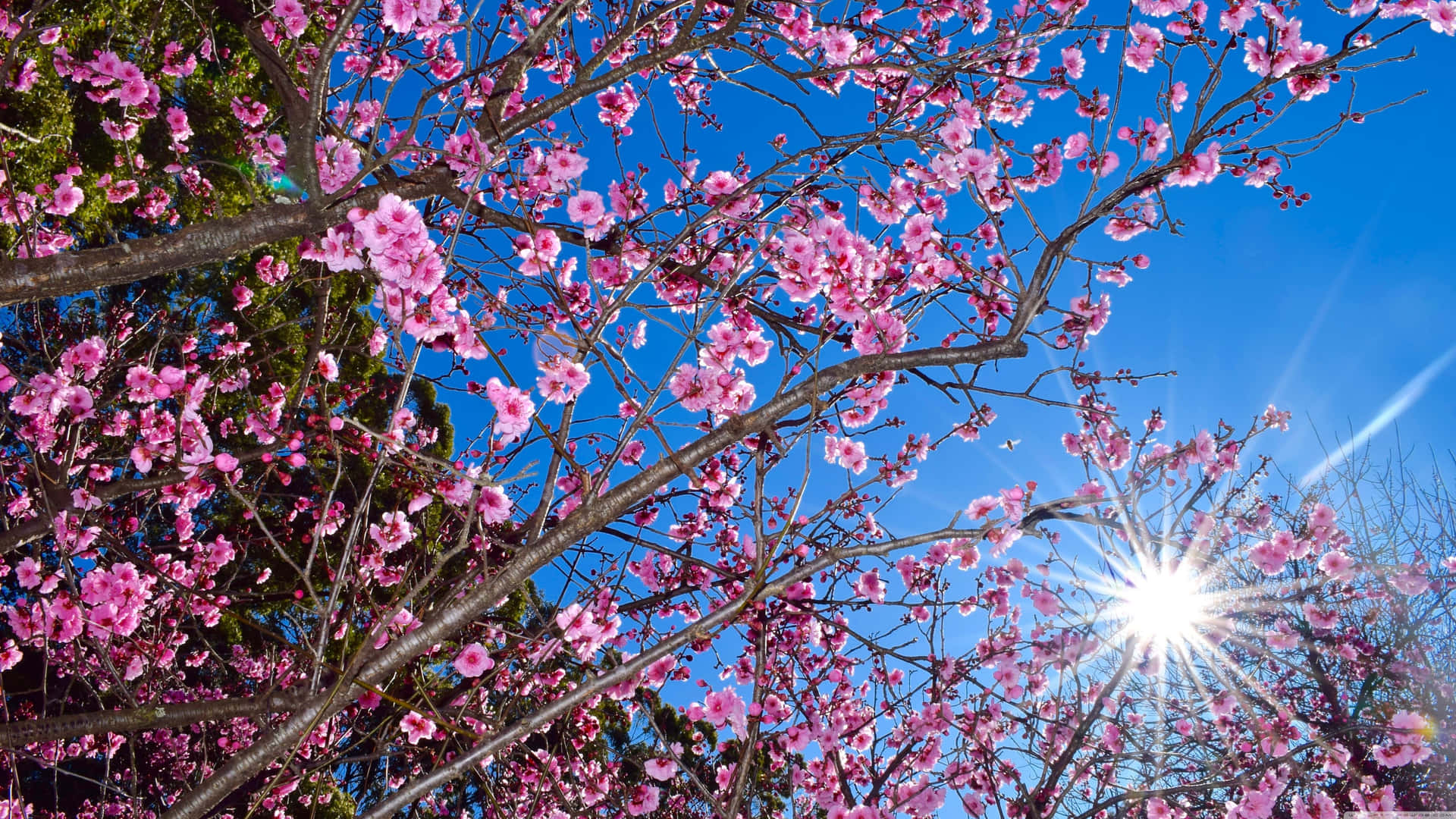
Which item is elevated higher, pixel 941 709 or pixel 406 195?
pixel 406 195

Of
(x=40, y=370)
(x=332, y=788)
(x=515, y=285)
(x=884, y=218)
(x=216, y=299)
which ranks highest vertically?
(x=216, y=299)

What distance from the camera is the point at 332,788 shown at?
24.2 ft

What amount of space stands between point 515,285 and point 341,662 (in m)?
1.86

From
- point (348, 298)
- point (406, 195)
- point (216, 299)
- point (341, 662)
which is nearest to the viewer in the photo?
point (341, 662)

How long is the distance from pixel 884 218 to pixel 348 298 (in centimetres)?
762

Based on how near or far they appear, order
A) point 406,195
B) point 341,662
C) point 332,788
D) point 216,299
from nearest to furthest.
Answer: point 341,662, point 406,195, point 332,788, point 216,299

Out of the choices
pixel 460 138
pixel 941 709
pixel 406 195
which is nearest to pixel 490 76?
pixel 460 138

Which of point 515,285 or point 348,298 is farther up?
point 348,298

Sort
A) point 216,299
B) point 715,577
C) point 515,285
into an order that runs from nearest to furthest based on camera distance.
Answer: point 515,285 → point 715,577 → point 216,299

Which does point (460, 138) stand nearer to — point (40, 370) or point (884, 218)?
point (884, 218)

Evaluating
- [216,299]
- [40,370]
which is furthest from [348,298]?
[40,370]

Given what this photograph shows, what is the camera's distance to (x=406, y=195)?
3375 millimetres

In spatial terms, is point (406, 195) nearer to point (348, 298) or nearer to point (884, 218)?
point (884, 218)

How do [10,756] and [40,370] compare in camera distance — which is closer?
[10,756]
